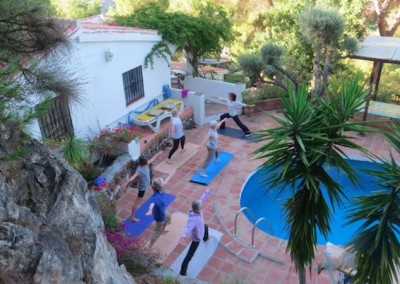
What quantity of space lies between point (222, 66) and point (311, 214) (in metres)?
19.7

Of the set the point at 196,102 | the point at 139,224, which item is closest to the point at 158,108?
the point at 196,102

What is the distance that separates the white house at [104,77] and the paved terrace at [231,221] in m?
1.61

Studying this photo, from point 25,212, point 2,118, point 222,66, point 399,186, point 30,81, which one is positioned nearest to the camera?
point 2,118

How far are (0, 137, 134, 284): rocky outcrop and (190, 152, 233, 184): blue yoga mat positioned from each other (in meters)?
5.63

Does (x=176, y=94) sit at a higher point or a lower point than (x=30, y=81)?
lower

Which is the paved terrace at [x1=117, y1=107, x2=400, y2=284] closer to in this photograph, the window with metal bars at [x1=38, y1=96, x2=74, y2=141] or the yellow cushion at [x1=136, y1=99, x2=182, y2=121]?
the yellow cushion at [x1=136, y1=99, x2=182, y2=121]

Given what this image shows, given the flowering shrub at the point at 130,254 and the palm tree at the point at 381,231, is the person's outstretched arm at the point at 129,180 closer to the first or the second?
the flowering shrub at the point at 130,254

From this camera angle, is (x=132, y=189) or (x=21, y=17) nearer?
(x=21, y=17)

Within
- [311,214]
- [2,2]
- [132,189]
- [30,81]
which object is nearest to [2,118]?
[30,81]

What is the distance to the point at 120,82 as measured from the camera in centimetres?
1184

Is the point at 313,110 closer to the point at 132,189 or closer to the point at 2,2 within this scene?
the point at 2,2

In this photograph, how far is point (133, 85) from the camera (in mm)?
12805

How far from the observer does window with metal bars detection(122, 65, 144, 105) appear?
40.6 ft

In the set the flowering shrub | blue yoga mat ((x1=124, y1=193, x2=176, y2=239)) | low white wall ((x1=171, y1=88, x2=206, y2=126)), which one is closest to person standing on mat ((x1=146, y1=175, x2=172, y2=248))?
the flowering shrub
